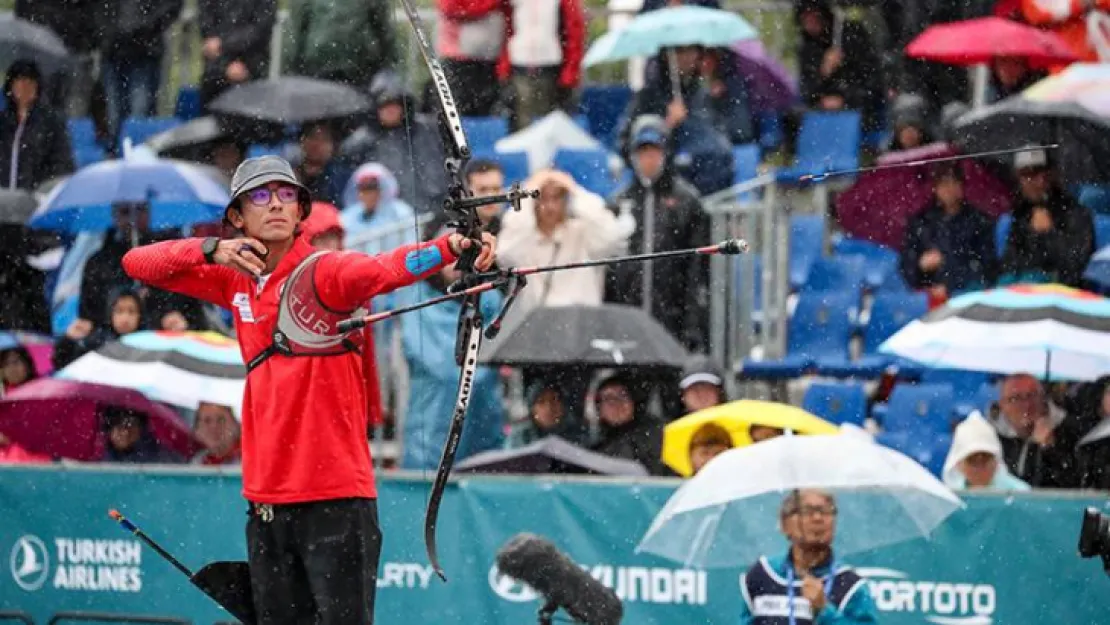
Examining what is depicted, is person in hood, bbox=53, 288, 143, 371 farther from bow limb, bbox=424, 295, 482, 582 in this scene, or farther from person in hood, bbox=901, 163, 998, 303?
bow limb, bbox=424, 295, 482, 582

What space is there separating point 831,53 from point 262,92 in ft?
12.4

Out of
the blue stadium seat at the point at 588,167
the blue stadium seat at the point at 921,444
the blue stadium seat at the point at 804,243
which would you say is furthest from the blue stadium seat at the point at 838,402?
the blue stadium seat at the point at 588,167

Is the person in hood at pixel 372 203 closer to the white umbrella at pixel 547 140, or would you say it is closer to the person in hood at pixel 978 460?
the white umbrella at pixel 547 140

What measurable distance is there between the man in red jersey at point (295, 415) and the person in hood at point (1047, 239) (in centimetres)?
609

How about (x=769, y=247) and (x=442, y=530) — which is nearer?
(x=442, y=530)

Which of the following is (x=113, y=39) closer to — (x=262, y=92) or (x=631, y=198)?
(x=262, y=92)

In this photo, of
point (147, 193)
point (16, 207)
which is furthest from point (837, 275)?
point (16, 207)

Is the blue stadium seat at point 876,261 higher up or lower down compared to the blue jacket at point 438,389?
higher up

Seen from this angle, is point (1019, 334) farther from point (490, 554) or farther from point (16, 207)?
point (16, 207)

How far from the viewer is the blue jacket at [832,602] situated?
961cm

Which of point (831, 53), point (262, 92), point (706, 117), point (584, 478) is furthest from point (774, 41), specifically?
point (584, 478)

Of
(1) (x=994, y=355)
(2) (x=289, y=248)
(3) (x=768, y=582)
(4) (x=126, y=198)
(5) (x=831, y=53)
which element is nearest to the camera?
(2) (x=289, y=248)

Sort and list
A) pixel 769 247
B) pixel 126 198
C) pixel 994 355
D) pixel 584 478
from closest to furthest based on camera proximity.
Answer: pixel 584 478
pixel 994 355
pixel 126 198
pixel 769 247

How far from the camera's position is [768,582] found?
32.2 ft
